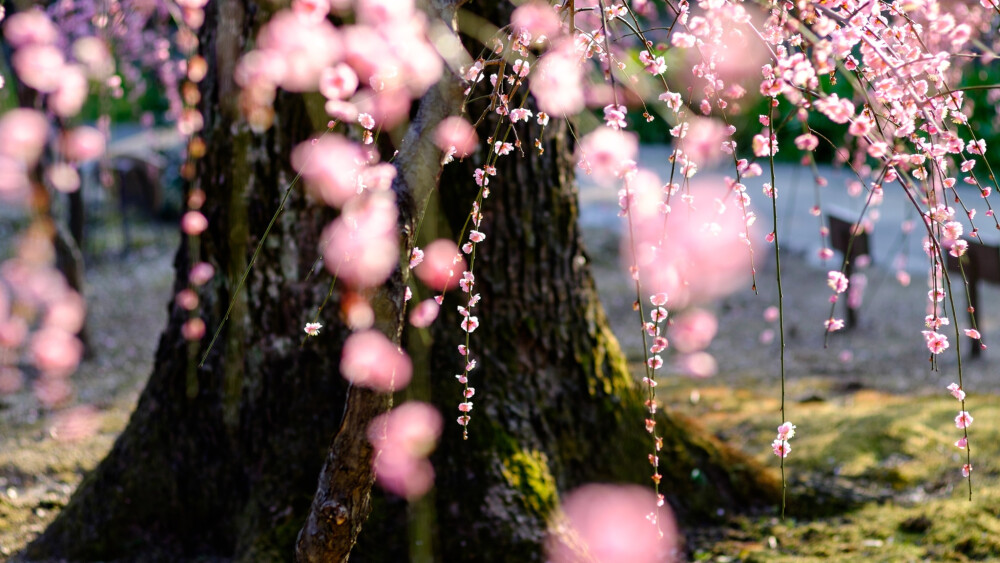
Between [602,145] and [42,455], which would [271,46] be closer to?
[602,145]

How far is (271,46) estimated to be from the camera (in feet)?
7.53

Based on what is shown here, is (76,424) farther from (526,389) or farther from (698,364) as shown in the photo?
(698,364)

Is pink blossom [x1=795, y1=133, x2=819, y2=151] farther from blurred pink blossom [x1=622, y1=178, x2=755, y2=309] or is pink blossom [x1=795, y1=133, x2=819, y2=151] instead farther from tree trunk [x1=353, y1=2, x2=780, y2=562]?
blurred pink blossom [x1=622, y1=178, x2=755, y2=309]

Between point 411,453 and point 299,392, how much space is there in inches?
14.0

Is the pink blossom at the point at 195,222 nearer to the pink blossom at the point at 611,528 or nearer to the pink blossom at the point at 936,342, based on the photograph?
the pink blossom at the point at 611,528

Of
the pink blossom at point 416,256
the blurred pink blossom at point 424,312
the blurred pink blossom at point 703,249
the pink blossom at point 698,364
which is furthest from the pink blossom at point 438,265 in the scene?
the pink blossom at point 698,364

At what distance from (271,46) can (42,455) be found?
2.24 m

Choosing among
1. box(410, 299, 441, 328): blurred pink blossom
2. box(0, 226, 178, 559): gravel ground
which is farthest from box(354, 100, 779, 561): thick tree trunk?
A: box(0, 226, 178, 559): gravel ground

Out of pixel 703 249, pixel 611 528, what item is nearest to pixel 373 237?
pixel 611 528

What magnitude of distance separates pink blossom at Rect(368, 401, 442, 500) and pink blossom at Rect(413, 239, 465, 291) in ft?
1.13

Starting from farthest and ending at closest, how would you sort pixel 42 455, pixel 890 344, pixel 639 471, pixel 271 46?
pixel 890 344
pixel 42 455
pixel 639 471
pixel 271 46

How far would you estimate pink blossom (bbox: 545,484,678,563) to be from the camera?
2.39 metres

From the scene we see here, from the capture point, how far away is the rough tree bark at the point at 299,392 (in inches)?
93.7

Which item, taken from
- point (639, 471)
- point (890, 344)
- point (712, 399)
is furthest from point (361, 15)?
point (890, 344)
